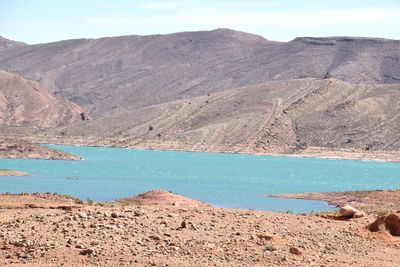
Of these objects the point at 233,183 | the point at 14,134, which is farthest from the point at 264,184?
the point at 14,134

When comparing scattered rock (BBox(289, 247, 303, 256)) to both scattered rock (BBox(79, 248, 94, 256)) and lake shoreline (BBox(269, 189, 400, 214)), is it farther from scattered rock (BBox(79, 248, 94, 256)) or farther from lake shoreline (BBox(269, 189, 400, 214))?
lake shoreline (BBox(269, 189, 400, 214))

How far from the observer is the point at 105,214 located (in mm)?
23234

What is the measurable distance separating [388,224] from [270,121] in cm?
13973

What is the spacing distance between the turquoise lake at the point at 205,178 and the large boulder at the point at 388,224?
91.1 feet

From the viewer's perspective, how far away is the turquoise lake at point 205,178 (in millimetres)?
64938

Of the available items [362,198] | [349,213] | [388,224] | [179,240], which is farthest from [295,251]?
[362,198]

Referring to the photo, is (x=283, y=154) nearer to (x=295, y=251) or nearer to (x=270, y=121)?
(x=270, y=121)

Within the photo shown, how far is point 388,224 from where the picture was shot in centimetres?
2741

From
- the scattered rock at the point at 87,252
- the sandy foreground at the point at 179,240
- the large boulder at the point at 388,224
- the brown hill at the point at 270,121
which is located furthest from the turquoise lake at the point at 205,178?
the scattered rock at the point at 87,252

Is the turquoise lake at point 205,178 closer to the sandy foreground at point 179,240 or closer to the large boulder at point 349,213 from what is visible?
the large boulder at point 349,213

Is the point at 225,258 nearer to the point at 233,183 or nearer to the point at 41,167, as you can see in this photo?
the point at 233,183

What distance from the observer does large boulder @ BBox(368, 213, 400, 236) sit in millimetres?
27184

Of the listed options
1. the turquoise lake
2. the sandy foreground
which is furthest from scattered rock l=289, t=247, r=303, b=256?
the turquoise lake

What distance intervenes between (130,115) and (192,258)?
17443 centimetres
